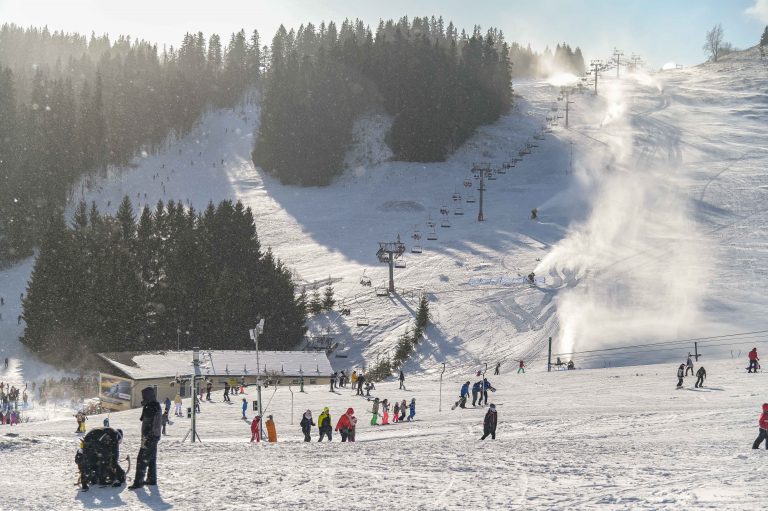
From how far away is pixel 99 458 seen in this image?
37.9 feet

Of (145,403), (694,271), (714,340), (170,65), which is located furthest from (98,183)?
(145,403)

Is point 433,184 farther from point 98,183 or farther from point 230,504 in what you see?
point 230,504

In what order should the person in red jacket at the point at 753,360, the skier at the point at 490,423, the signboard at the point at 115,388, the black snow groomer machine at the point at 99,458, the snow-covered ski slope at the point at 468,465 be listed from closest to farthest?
1. the snow-covered ski slope at the point at 468,465
2. the black snow groomer machine at the point at 99,458
3. the skier at the point at 490,423
4. the person in red jacket at the point at 753,360
5. the signboard at the point at 115,388

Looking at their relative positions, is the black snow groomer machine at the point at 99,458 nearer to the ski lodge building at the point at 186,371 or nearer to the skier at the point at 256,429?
the skier at the point at 256,429

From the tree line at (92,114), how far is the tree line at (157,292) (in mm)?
19879

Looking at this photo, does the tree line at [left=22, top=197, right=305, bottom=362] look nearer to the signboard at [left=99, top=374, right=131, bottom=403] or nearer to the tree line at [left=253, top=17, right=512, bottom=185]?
the signboard at [left=99, top=374, right=131, bottom=403]

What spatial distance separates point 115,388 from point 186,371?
3598 millimetres

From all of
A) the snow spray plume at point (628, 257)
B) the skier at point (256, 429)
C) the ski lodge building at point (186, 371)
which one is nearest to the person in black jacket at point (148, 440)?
the skier at point (256, 429)

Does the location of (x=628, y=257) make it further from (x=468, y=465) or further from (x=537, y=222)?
(x=468, y=465)

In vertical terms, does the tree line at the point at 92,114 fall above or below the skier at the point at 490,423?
above

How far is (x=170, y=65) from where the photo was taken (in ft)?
378

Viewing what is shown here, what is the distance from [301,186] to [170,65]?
3624cm

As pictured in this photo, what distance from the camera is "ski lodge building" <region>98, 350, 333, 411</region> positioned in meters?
38.9

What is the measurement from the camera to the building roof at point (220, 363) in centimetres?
4112
